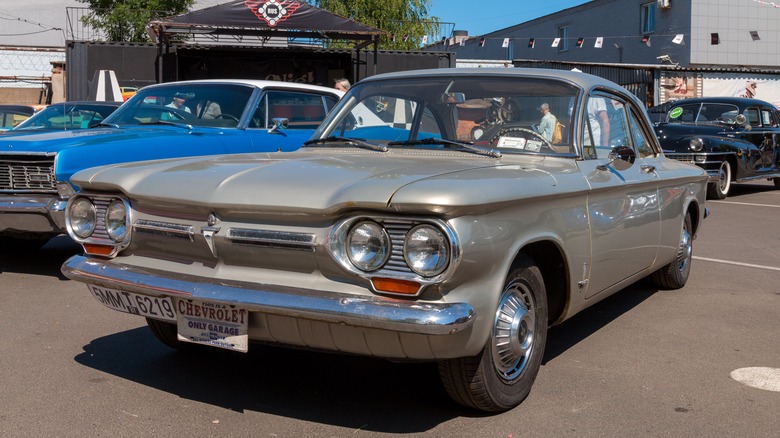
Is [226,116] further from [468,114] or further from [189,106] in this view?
[468,114]

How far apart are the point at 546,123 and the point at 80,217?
2.40m

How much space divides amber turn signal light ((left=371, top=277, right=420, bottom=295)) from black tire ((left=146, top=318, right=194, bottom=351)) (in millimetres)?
1642

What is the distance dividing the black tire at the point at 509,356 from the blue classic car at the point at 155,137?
385cm

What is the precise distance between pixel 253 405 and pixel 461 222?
1.35 m

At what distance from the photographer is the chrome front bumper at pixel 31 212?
6512mm

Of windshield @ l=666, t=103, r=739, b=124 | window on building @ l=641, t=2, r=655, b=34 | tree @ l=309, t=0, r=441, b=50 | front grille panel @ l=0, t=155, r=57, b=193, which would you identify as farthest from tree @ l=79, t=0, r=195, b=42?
front grille panel @ l=0, t=155, r=57, b=193

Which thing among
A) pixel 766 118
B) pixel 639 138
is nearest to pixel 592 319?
pixel 639 138

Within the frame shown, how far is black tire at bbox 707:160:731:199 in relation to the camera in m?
14.0

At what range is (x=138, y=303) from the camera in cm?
384

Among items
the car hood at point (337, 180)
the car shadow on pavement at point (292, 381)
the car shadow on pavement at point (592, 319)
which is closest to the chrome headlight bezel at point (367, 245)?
the car hood at point (337, 180)

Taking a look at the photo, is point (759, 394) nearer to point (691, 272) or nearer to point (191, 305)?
point (191, 305)

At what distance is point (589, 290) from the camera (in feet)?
14.6

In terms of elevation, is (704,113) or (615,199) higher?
(704,113)

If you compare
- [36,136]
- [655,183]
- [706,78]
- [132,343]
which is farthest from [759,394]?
[706,78]
